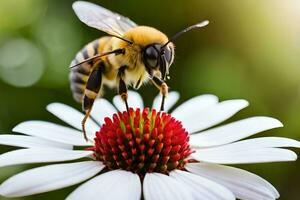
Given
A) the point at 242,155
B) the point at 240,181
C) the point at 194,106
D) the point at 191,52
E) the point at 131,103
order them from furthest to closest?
1. the point at 191,52
2. the point at 131,103
3. the point at 194,106
4. the point at 242,155
5. the point at 240,181

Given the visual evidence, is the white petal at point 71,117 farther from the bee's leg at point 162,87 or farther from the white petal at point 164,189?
the white petal at point 164,189

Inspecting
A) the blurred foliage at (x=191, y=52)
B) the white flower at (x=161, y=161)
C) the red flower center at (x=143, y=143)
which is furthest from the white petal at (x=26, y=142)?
the blurred foliage at (x=191, y=52)

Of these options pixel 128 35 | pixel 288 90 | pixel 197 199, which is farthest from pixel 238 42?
pixel 197 199

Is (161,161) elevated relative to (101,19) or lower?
lower

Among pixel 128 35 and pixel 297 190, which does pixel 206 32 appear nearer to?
pixel 297 190

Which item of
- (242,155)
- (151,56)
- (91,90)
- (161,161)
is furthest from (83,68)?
(242,155)

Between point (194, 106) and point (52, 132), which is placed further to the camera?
point (194, 106)

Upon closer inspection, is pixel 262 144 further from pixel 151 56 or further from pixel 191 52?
pixel 191 52
